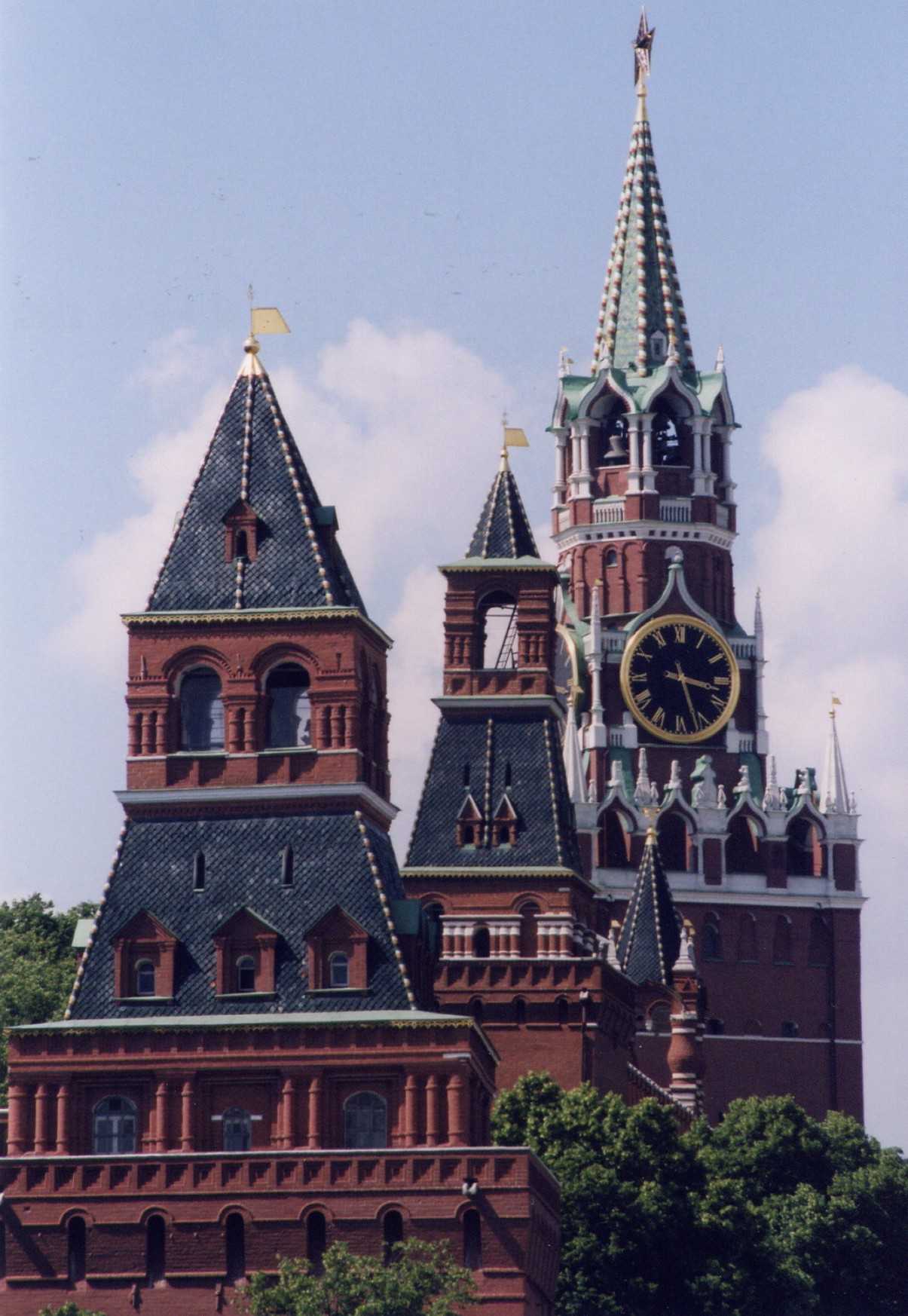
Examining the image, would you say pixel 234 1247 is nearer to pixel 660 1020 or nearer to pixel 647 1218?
pixel 647 1218

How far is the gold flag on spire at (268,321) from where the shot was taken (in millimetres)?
121750

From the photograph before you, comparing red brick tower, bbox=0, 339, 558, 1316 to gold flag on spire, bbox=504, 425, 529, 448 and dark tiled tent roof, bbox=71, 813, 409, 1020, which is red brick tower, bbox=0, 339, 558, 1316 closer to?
dark tiled tent roof, bbox=71, 813, 409, 1020

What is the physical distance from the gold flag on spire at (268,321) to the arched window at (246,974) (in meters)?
17.4

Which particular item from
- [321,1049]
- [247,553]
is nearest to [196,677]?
[247,553]

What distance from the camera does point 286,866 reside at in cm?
11525

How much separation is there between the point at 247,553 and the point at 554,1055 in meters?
33.1

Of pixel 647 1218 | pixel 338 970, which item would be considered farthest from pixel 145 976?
pixel 647 1218

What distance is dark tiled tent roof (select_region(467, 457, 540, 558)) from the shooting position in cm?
15362

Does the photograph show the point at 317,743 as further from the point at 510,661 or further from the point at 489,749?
the point at 510,661

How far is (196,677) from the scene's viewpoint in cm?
11812

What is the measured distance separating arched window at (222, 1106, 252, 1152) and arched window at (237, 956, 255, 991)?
2.93m

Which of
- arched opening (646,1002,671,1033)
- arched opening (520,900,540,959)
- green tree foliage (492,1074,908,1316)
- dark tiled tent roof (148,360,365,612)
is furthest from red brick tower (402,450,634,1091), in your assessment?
dark tiled tent roof (148,360,365,612)

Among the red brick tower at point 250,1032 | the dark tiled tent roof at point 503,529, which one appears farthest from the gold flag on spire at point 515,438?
the red brick tower at point 250,1032

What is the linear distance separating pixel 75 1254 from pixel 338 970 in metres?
9.17
